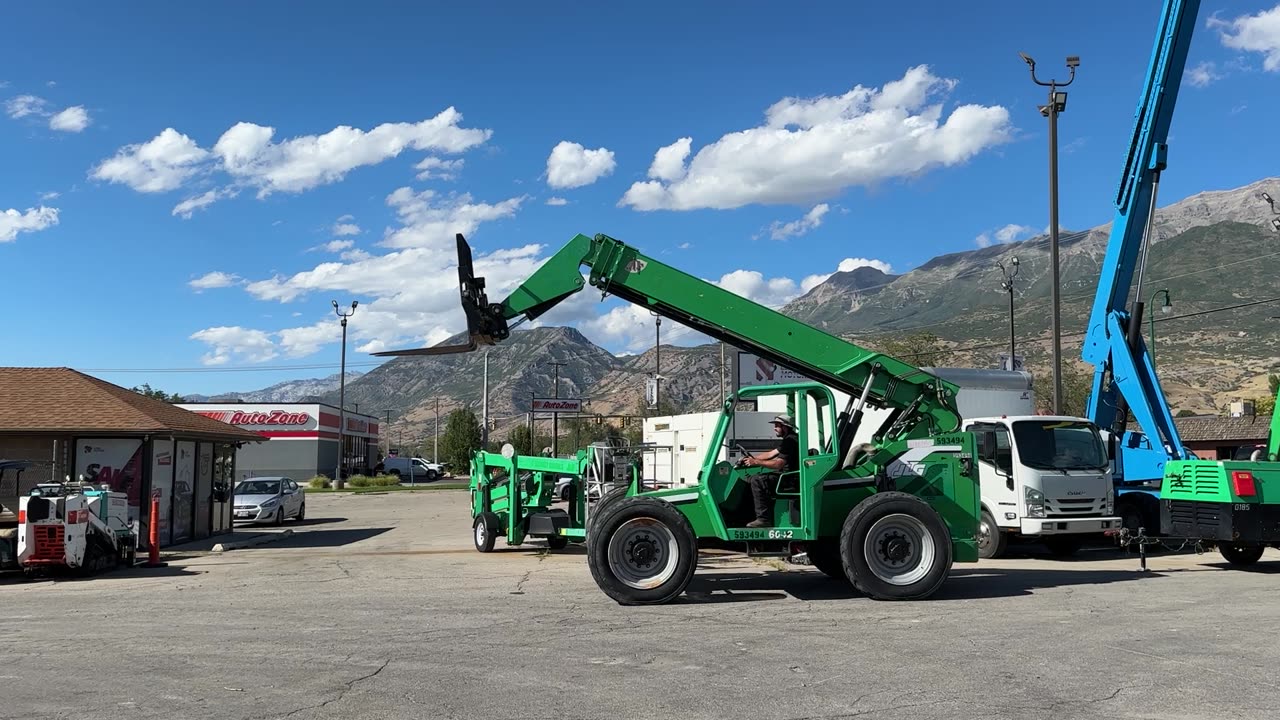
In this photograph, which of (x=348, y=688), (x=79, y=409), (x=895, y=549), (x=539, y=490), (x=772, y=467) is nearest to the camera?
(x=348, y=688)

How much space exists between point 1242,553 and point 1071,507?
267 centimetres

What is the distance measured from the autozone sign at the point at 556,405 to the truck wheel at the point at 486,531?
45.6 metres

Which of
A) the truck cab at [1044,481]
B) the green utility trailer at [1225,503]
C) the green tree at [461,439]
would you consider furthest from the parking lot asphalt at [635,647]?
the green tree at [461,439]

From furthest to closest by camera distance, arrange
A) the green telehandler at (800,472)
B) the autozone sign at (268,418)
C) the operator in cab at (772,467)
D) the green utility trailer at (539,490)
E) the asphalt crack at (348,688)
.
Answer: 1. the autozone sign at (268,418)
2. the green utility trailer at (539,490)
3. the operator in cab at (772,467)
4. the green telehandler at (800,472)
5. the asphalt crack at (348,688)

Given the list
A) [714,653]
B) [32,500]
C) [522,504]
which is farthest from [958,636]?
[32,500]

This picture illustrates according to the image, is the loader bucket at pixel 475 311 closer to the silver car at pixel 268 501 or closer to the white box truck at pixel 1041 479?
the white box truck at pixel 1041 479

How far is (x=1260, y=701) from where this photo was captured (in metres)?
6.72

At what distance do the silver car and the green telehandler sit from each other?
1587 centimetres

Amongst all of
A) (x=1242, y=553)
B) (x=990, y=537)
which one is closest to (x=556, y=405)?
(x=990, y=537)

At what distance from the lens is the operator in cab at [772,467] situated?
11641mm

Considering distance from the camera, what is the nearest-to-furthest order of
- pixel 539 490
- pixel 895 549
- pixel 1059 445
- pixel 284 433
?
1. pixel 895 549
2. pixel 1059 445
3. pixel 539 490
4. pixel 284 433

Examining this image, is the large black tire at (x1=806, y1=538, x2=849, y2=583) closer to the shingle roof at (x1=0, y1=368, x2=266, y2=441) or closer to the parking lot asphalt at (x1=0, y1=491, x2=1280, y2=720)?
the parking lot asphalt at (x1=0, y1=491, x2=1280, y2=720)

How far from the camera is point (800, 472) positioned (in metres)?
11.5

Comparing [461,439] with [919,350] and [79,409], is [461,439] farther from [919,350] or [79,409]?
[79,409]
